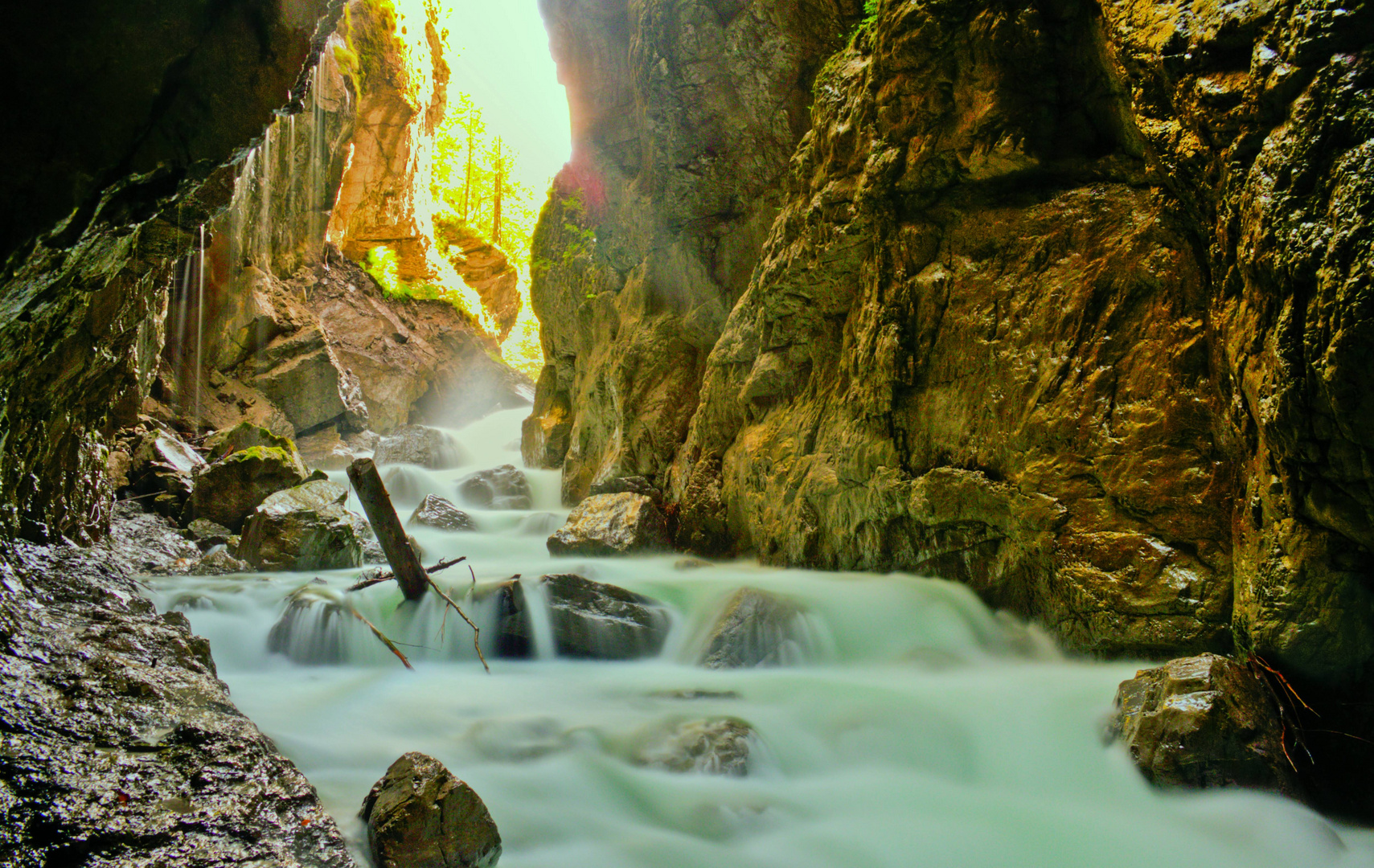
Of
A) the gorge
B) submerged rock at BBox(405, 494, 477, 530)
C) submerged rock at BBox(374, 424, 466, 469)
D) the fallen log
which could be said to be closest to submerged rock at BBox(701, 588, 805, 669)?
the gorge

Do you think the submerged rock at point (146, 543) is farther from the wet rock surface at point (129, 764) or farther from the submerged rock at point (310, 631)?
the wet rock surface at point (129, 764)

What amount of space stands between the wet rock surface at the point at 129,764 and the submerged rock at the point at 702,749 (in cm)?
170

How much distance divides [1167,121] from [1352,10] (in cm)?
116

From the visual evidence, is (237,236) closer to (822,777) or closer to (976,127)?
(976,127)

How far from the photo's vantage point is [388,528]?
5.48m

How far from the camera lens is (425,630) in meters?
5.43

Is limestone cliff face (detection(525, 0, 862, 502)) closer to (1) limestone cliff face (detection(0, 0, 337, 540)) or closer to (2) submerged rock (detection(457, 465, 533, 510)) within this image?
(2) submerged rock (detection(457, 465, 533, 510))

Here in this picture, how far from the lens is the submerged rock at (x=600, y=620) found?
5316mm

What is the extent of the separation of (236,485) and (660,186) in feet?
23.6

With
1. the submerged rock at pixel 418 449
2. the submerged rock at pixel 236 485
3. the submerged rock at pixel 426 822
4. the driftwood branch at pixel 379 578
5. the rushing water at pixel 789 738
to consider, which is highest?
the submerged rock at pixel 418 449

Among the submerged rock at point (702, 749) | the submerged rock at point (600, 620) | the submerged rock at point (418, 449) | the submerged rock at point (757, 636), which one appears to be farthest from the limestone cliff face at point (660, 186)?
the submerged rock at point (702, 749)

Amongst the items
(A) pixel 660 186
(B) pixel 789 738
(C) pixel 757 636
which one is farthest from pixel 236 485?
(B) pixel 789 738

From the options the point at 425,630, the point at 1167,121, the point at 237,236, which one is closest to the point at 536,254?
the point at 237,236

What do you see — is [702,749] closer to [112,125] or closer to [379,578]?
[112,125]
